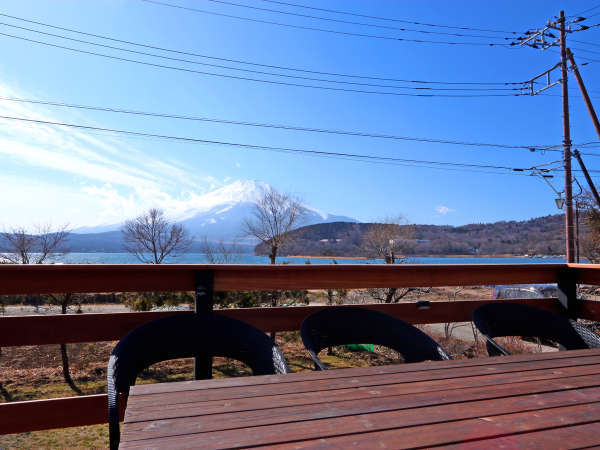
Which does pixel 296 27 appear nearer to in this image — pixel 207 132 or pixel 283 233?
pixel 207 132

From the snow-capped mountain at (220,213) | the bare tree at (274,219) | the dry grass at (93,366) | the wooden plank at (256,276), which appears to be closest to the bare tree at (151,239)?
the bare tree at (274,219)

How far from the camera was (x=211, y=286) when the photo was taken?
192 centimetres

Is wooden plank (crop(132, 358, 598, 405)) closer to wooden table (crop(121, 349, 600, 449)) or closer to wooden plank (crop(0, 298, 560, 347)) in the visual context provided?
wooden table (crop(121, 349, 600, 449))

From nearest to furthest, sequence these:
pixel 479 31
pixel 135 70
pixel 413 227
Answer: pixel 479 31
pixel 135 70
pixel 413 227

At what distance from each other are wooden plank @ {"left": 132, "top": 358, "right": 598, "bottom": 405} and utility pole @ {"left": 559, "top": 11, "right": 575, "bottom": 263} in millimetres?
11726

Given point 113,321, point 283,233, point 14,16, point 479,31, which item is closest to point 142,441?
point 113,321

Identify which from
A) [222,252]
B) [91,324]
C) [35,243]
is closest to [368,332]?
[91,324]

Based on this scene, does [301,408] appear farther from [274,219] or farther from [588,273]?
[274,219]

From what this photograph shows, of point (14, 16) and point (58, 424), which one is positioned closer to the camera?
point (58, 424)

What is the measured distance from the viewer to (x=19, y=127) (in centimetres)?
1636

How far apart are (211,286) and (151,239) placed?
26206 millimetres

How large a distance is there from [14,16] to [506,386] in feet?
60.2

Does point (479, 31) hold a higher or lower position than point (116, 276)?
higher

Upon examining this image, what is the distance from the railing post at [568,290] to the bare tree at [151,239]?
24929 mm
